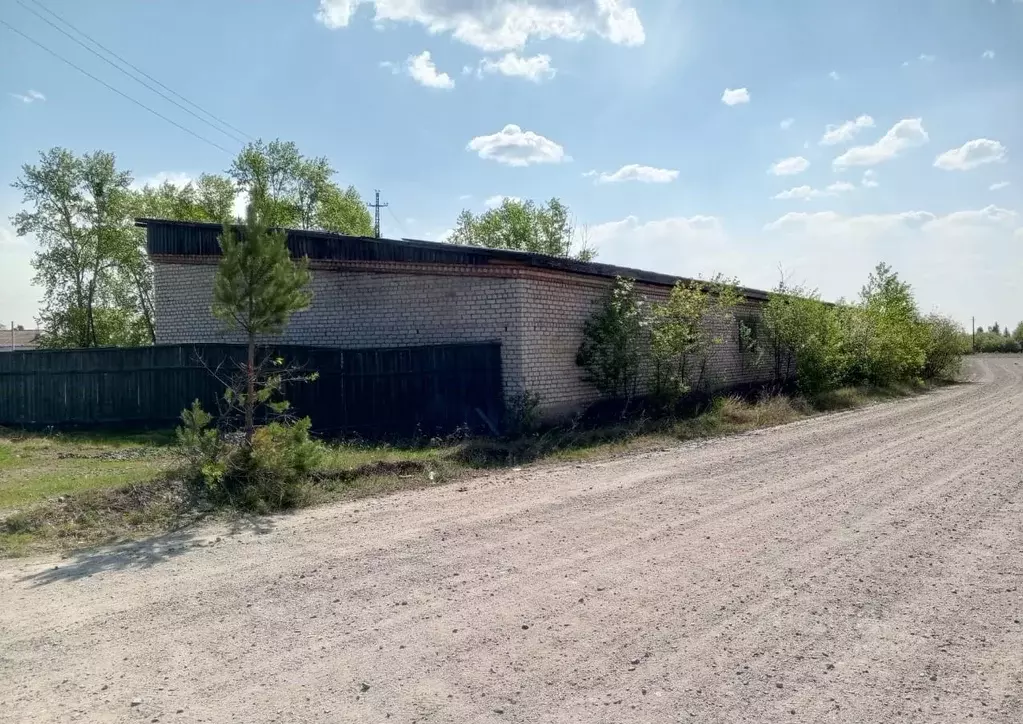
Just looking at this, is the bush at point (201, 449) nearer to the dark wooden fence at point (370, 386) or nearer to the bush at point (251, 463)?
the bush at point (251, 463)

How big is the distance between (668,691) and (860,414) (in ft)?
49.3

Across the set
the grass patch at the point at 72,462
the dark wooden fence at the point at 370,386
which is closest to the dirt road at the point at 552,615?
the grass patch at the point at 72,462

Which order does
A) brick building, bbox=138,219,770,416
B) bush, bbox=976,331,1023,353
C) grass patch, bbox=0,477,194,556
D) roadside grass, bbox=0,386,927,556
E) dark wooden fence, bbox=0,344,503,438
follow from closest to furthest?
grass patch, bbox=0,477,194,556, roadside grass, bbox=0,386,927,556, dark wooden fence, bbox=0,344,503,438, brick building, bbox=138,219,770,416, bush, bbox=976,331,1023,353

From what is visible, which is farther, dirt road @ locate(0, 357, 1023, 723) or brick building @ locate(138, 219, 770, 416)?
brick building @ locate(138, 219, 770, 416)

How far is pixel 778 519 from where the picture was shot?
21.8 feet

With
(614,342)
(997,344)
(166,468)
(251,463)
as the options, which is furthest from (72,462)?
(997,344)

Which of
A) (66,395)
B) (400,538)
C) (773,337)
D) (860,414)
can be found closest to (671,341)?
(860,414)

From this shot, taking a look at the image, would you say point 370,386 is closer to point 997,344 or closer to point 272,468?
point 272,468

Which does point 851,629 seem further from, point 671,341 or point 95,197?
point 95,197

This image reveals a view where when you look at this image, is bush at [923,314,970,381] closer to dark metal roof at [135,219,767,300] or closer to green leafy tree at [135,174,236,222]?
dark metal roof at [135,219,767,300]

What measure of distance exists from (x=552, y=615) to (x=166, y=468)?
6.54m

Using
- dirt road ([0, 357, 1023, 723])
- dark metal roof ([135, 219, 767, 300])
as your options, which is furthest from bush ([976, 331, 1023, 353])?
dirt road ([0, 357, 1023, 723])

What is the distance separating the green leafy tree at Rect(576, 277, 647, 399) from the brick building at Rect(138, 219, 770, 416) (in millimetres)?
231

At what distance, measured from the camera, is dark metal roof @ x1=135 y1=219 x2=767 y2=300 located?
12.7 metres
